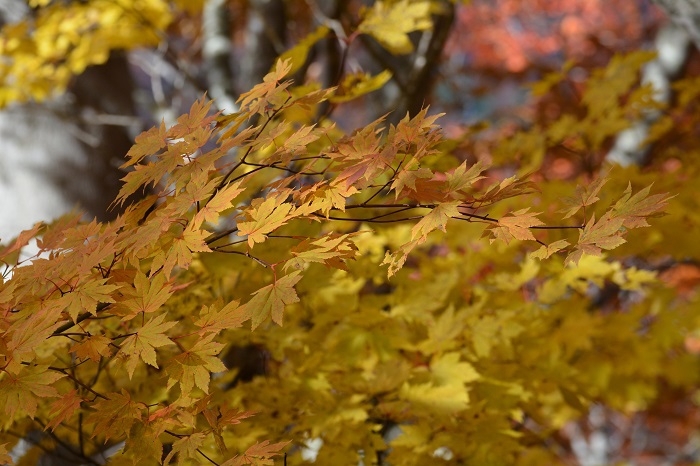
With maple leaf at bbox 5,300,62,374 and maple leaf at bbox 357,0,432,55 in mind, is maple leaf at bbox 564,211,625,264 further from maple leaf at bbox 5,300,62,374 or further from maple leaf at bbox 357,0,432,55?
maple leaf at bbox 357,0,432,55

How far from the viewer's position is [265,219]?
1.10m

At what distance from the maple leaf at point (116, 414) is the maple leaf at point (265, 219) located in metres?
0.39

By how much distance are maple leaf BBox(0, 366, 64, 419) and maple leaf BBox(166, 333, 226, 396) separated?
7.8 inches

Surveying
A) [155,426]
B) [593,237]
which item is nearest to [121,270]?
[155,426]

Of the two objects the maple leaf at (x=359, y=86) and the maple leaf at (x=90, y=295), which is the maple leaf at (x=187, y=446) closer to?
the maple leaf at (x=90, y=295)

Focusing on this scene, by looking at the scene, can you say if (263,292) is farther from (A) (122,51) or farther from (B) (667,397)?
(B) (667,397)

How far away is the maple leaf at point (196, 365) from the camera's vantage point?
1097mm

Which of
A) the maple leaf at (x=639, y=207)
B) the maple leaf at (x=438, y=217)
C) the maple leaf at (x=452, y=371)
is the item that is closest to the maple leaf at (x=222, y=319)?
the maple leaf at (x=438, y=217)

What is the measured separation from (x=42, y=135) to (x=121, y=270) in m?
2.38

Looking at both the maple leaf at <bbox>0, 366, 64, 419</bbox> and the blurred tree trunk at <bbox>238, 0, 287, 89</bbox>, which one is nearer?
the maple leaf at <bbox>0, 366, 64, 419</bbox>

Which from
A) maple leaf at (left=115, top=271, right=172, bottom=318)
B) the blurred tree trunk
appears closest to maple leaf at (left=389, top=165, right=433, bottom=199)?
maple leaf at (left=115, top=271, right=172, bottom=318)

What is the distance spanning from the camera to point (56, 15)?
3076mm

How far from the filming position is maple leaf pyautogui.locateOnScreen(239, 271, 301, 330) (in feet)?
3.41

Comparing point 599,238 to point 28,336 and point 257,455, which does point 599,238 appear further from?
point 28,336
